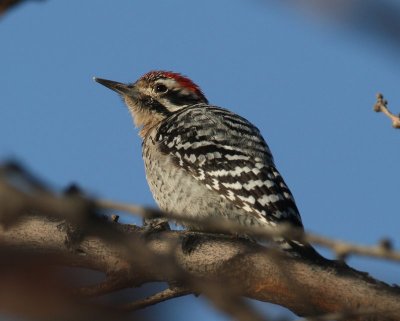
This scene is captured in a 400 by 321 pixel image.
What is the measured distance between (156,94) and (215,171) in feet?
9.19

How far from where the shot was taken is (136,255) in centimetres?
118

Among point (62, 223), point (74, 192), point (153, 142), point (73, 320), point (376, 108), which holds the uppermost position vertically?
point (153, 142)

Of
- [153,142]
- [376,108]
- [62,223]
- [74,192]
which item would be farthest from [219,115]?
[74,192]

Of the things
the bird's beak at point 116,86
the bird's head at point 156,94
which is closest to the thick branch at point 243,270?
the bird's head at point 156,94

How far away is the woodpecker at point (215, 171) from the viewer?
22.5 ft

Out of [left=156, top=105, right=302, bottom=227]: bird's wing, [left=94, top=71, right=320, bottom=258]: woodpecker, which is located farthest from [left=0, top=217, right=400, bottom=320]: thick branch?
[left=156, top=105, right=302, bottom=227]: bird's wing

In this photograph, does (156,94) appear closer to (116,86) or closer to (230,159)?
(116,86)

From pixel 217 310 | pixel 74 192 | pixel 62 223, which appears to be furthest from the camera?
pixel 62 223

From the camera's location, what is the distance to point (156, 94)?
9.73 meters

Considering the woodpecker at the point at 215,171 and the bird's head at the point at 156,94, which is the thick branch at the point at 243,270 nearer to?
the woodpecker at the point at 215,171

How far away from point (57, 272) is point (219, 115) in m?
7.29

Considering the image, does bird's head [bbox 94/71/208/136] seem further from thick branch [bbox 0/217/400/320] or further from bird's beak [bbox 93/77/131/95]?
thick branch [bbox 0/217/400/320]

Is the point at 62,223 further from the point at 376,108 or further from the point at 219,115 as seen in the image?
the point at 219,115

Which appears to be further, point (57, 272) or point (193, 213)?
point (193, 213)
